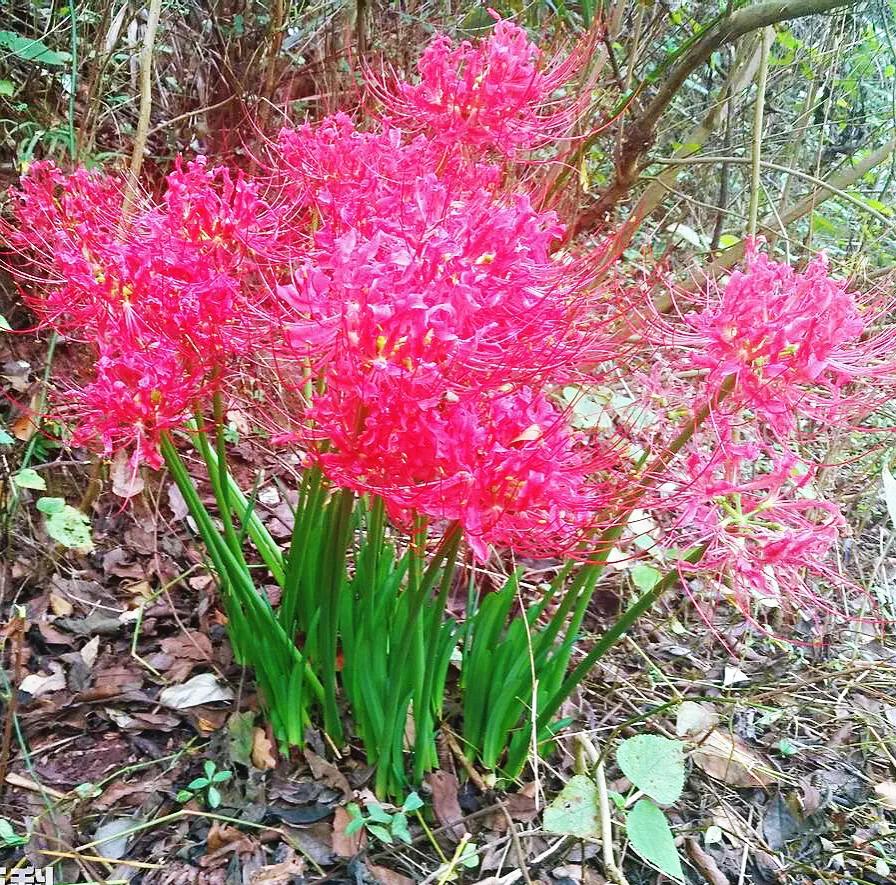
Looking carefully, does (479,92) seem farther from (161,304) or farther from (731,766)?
(731,766)

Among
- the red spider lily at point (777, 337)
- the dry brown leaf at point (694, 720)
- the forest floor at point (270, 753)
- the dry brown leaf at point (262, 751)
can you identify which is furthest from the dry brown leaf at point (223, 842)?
the red spider lily at point (777, 337)

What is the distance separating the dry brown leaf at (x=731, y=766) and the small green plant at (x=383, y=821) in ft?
2.26

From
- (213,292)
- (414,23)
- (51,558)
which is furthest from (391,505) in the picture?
(414,23)

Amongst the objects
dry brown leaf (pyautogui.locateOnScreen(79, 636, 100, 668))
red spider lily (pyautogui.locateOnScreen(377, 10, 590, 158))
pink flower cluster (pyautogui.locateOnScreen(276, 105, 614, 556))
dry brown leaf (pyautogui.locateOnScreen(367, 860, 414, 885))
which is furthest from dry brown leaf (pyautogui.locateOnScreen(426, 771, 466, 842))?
red spider lily (pyautogui.locateOnScreen(377, 10, 590, 158))

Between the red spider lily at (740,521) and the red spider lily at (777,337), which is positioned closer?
the red spider lily at (777,337)

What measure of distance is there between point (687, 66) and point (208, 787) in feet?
7.39

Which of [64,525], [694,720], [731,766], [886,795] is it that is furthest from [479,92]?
[886,795]

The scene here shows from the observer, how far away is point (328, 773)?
155 centimetres

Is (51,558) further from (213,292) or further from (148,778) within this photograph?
(213,292)

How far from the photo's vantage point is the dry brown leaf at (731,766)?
1786mm

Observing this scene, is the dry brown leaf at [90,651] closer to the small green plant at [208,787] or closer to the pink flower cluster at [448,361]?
the small green plant at [208,787]

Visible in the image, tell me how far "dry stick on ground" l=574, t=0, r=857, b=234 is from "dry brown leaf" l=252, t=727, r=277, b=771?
197 cm

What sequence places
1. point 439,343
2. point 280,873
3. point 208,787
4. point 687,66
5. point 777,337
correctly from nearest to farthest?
point 439,343 < point 777,337 < point 280,873 < point 208,787 < point 687,66

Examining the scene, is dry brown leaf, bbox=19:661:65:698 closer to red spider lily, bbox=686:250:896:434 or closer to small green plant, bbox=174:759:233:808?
small green plant, bbox=174:759:233:808
